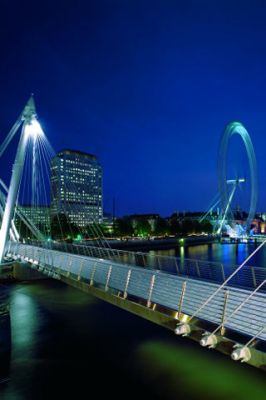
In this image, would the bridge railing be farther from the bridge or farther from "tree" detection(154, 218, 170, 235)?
"tree" detection(154, 218, 170, 235)

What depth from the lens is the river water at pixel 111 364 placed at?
31.6 feet

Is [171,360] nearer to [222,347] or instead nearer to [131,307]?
[131,307]

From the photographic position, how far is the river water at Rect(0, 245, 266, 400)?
31.6ft

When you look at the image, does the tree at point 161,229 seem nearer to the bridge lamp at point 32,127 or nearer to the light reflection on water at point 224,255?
the light reflection on water at point 224,255

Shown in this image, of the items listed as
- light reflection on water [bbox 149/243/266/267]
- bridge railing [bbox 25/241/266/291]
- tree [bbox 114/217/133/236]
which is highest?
tree [bbox 114/217/133/236]

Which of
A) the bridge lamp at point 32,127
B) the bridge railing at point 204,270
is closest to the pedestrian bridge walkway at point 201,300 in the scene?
the bridge railing at point 204,270

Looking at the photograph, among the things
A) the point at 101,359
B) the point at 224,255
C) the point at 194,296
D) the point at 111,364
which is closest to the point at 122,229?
the point at 224,255

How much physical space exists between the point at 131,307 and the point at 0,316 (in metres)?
6.34

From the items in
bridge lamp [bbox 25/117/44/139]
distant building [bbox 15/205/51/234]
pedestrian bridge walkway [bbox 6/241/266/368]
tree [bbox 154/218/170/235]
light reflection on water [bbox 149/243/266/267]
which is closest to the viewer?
pedestrian bridge walkway [bbox 6/241/266/368]

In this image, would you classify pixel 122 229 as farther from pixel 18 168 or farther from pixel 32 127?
pixel 18 168

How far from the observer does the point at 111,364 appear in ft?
38.7

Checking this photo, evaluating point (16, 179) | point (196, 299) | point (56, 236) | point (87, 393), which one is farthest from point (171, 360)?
point (56, 236)

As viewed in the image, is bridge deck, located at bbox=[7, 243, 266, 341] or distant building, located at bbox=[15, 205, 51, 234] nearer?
bridge deck, located at bbox=[7, 243, 266, 341]

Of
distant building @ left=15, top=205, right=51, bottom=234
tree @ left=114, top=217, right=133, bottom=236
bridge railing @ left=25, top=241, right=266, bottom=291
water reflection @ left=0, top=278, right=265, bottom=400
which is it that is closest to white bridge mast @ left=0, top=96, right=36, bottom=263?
bridge railing @ left=25, top=241, right=266, bottom=291
